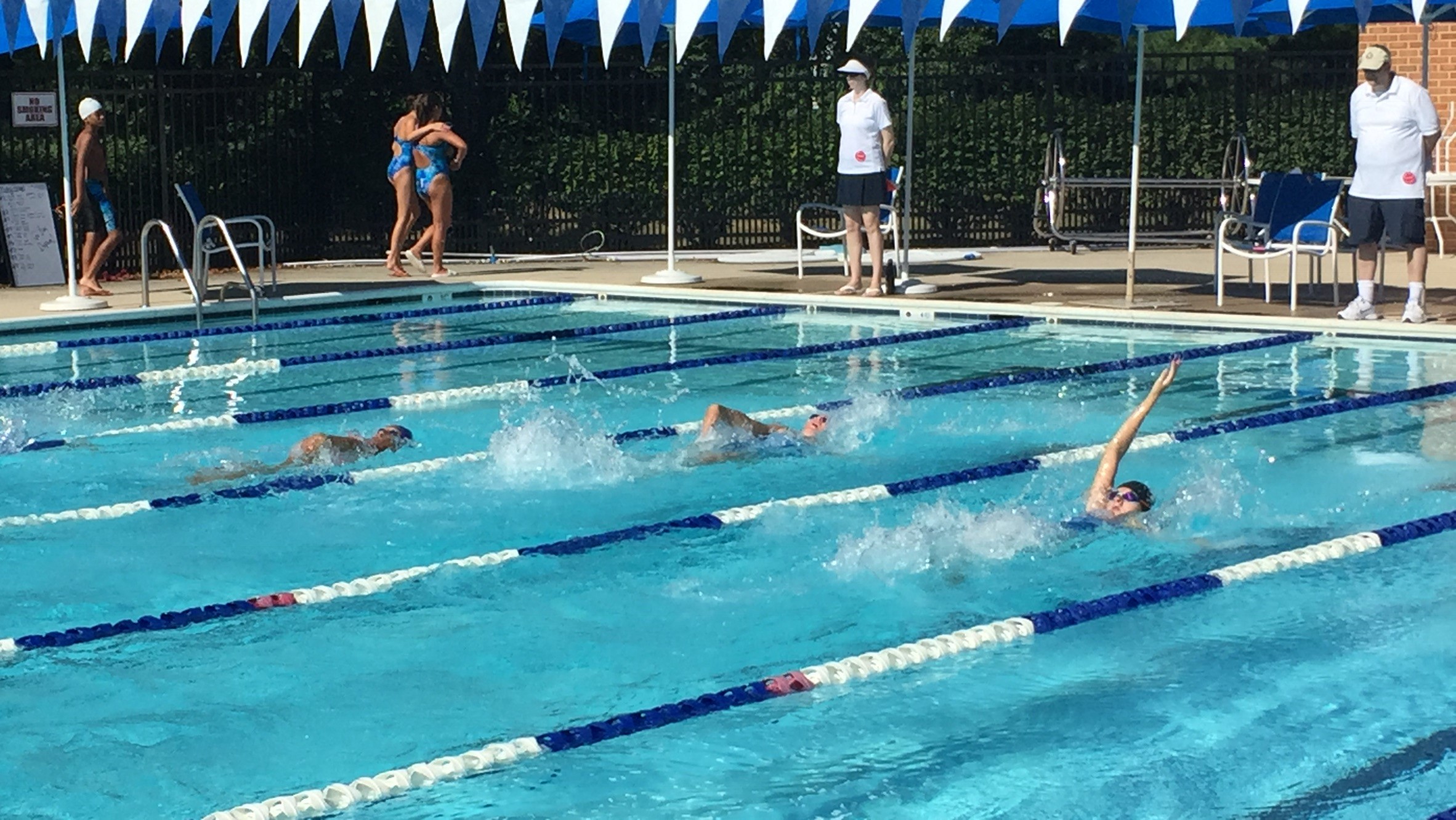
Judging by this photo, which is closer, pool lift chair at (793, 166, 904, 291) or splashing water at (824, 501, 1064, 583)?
splashing water at (824, 501, 1064, 583)

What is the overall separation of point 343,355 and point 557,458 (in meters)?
3.63

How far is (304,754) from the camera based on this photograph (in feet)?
15.6

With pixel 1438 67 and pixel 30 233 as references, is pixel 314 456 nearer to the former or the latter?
pixel 30 233

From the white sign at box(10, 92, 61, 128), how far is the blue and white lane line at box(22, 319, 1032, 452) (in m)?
6.86

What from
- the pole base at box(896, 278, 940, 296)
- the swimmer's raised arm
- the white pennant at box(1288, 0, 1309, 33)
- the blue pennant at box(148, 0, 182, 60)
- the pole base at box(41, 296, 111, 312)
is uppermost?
the blue pennant at box(148, 0, 182, 60)

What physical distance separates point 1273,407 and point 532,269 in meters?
9.04

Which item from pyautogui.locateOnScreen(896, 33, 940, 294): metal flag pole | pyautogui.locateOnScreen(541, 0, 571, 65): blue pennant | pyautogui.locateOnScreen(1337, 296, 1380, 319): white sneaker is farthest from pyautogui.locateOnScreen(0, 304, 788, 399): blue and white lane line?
pyautogui.locateOnScreen(1337, 296, 1380, 319): white sneaker

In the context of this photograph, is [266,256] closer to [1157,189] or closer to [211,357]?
[211,357]

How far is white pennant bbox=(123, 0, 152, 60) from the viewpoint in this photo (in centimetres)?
1224

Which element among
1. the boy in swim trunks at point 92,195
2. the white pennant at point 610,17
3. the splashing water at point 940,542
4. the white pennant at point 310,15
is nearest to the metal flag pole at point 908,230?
the white pennant at point 610,17

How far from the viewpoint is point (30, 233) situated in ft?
50.3

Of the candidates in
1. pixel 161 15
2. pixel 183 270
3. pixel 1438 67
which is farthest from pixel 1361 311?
pixel 161 15

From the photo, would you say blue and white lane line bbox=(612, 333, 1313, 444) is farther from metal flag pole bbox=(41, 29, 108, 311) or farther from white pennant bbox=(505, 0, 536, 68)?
metal flag pole bbox=(41, 29, 108, 311)

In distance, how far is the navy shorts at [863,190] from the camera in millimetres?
12906
